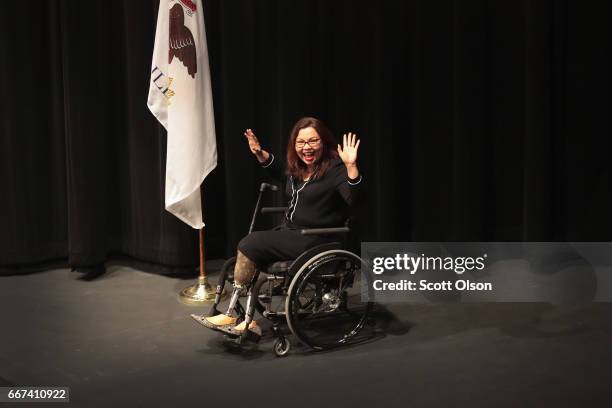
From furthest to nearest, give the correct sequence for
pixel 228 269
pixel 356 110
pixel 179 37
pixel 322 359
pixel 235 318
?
pixel 356 110
pixel 179 37
pixel 228 269
pixel 235 318
pixel 322 359

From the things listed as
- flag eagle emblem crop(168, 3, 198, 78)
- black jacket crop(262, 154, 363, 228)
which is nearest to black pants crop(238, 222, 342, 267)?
black jacket crop(262, 154, 363, 228)

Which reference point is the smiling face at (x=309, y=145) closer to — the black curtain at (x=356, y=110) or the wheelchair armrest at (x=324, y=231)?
the wheelchair armrest at (x=324, y=231)

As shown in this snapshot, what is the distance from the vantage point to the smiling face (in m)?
3.72

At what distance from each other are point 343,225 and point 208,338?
→ 865 mm

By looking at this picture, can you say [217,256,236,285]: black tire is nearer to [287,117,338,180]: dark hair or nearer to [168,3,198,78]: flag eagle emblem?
[287,117,338,180]: dark hair

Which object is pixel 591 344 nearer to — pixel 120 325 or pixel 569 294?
pixel 569 294

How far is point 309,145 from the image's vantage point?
147 inches

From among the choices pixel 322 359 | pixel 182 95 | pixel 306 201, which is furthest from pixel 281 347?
pixel 182 95

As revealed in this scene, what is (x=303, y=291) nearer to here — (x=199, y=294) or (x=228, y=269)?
(x=228, y=269)

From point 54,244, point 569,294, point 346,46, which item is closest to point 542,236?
point 569,294

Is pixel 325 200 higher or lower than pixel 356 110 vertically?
lower

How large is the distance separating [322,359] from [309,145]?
39.6 inches

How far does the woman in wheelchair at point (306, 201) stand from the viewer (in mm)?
3562

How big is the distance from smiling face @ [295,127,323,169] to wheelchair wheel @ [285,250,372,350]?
517 millimetres
